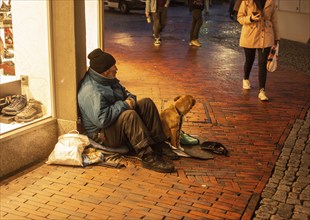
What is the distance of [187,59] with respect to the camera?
12.4 metres

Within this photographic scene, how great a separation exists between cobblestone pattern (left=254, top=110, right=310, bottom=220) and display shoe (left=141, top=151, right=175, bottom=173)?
3.38 ft

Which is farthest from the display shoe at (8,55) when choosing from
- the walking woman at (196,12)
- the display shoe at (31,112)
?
the walking woman at (196,12)

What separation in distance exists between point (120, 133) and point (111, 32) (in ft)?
39.4

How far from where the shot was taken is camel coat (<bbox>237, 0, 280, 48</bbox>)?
8.34 meters

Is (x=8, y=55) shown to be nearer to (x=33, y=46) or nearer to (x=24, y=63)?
(x=24, y=63)

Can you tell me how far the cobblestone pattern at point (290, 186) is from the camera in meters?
4.77

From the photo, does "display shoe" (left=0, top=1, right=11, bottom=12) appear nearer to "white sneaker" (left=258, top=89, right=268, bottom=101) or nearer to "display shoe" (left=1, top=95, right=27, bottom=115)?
"display shoe" (left=1, top=95, right=27, bottom=115)

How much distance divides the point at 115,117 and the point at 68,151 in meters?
0.61

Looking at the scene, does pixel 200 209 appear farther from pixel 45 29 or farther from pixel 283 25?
pixel 283 25

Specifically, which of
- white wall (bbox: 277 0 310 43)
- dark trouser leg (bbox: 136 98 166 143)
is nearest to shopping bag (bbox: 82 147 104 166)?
dark trouser leg (bbox: 136 98 166 143)

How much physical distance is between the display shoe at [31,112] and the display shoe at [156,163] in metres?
1.28

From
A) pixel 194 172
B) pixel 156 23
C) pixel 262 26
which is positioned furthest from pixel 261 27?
pixel 156 23

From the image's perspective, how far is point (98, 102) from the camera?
18.3 ft

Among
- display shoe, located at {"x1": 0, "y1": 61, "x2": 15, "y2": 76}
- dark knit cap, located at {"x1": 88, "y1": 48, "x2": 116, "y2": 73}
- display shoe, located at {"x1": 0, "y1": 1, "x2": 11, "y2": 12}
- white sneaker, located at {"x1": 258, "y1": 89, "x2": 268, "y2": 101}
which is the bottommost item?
white sneaker, located at {"x1": 258, "y1": 89, "x2": 268, "y2": 101}
